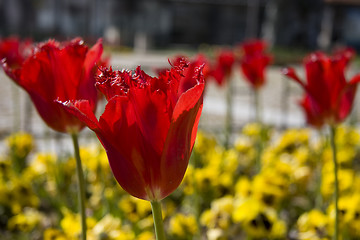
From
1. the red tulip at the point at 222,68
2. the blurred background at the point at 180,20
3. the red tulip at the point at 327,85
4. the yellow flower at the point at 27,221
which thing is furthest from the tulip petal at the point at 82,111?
the blurred background at the point at 180,20

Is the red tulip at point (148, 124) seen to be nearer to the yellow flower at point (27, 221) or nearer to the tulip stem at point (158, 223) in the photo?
the tulip stem at point (158, 223)

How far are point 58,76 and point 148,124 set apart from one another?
427 millimetres

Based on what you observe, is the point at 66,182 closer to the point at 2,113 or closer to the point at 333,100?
the point at 333,100

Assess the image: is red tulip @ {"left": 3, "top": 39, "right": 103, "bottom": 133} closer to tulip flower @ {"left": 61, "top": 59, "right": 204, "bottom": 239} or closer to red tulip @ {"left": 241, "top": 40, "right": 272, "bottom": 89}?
tulip flower @ {"left": 61, "top": 59, "right": 204, "bottom": 239}

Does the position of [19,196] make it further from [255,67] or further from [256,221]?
[255,67]

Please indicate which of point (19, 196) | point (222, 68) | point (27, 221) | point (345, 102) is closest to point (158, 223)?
point (345, 102)

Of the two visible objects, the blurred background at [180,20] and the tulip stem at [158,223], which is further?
the blurred background at [180,20]

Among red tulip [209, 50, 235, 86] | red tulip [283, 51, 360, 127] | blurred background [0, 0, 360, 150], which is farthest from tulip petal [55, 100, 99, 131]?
blurred background [0, 0, 360, 150]

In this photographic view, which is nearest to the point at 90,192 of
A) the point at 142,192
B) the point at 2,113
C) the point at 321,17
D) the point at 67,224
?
the point at 67,224

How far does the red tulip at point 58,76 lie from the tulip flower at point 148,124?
0.36m

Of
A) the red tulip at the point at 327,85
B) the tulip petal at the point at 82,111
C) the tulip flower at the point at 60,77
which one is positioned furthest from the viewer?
the red tulip at the point at 327,85

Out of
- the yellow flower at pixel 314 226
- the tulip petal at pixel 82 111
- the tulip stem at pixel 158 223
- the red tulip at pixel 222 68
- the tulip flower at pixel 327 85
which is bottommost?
the yellow flower at pixel 314 226

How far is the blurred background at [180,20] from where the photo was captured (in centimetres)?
2598

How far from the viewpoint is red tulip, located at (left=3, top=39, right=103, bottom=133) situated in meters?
1.07
